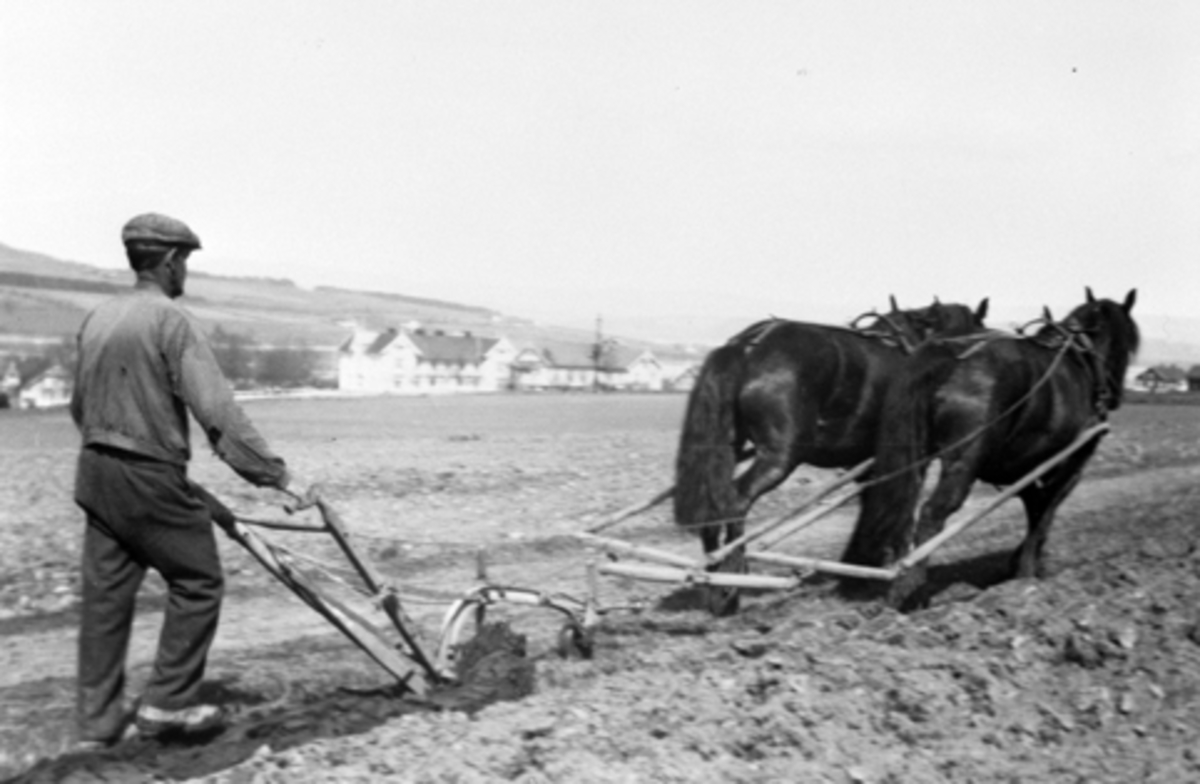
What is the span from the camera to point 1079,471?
808 centimetres

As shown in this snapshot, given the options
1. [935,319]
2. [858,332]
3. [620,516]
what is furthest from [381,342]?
[620,516]

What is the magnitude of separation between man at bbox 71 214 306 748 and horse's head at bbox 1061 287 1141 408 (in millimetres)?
6345

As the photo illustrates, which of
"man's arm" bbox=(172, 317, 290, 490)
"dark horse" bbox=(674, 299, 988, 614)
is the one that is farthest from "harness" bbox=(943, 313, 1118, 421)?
"man's arm" bbox=(172, 317, 290, 490)

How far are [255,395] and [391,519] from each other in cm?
3522

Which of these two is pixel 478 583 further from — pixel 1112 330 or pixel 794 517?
pixel 1112 330

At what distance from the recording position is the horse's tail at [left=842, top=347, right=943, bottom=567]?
7.44 metres

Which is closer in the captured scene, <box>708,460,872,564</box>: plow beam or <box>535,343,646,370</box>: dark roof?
<box>708,460,872,564</box>: plow beam

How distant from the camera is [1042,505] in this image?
8062 mm

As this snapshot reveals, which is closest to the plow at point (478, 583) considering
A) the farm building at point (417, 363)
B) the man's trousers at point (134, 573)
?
the man's trousers at point (134, 573)

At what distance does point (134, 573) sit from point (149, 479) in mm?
380

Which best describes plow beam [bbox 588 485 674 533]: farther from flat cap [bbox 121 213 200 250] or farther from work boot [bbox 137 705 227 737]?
flat cap [bbox 121 213 200 250]

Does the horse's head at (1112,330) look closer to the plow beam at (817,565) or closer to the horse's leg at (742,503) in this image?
the horse's leg at (742,503)

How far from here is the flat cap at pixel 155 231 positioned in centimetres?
421

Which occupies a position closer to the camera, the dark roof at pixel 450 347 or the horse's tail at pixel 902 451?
the horse's tail at pixel 902 451
